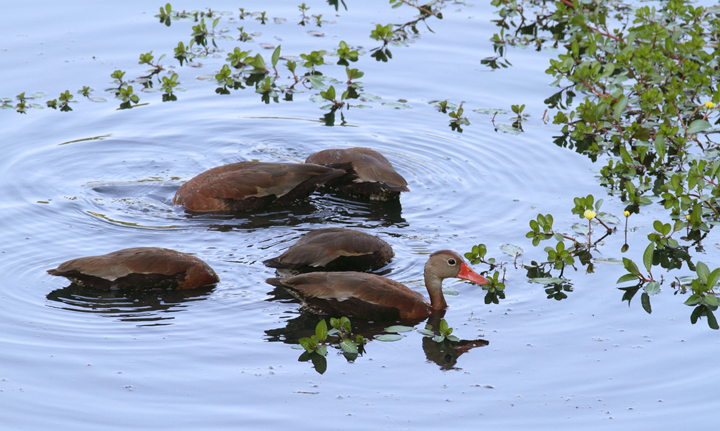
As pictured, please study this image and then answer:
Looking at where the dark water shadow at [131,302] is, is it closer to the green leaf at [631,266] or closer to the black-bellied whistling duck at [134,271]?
the black-bellied whistling duck at [134,271]

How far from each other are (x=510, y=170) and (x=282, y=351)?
16.6 feet

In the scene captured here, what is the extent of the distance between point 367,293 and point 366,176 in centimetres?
293

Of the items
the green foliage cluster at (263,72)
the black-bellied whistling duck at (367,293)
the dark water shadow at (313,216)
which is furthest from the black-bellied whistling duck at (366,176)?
the black-bellied whistling duck at (367,293)

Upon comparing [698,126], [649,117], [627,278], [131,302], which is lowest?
[131,302]

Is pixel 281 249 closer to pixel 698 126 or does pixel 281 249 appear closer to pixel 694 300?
pixel 694 300

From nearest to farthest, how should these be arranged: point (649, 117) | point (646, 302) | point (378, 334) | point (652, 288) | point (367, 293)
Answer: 1. point (378, 334)
2. point (367, 293)
3. point (646, 302)
4. point (652, 288)
5. point (649, 117)

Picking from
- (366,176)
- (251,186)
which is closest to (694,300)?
(366,176)

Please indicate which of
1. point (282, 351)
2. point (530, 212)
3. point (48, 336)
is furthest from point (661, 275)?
point (48, 336)

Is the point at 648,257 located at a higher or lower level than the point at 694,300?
higher

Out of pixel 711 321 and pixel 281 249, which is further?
pixel 281 249

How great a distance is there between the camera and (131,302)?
8.01 m

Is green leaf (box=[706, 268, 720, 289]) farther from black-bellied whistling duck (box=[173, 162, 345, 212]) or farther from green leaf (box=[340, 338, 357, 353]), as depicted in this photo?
black-bellied whistling duck (box=[173, 162, 345, 212])

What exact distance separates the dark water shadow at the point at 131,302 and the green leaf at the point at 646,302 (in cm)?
404

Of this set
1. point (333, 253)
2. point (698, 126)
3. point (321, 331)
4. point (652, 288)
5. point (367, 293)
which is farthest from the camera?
point (698, 126)
